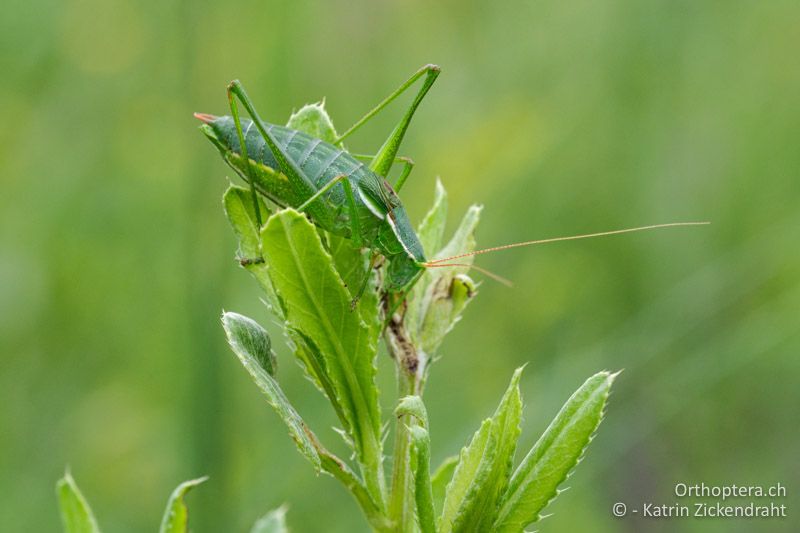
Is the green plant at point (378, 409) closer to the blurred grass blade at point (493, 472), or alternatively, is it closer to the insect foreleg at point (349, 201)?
the blurred grass blade at point (493, 472)

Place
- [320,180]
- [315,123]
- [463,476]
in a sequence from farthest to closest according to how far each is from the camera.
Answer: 1. [320,180]
2. [315,123]
3. [463,476]

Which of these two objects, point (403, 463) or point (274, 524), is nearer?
point (274, 524)

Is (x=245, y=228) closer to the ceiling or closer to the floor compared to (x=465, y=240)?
closer to the ceiling

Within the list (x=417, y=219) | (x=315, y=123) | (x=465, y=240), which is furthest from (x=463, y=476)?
(x=417, y=219)

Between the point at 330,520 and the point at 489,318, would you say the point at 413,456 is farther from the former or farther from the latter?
the point at 489,318

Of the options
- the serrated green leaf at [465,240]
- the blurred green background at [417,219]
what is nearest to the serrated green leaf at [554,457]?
the serrated green leaf at [465,240]

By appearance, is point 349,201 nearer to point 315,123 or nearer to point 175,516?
point 315,123
